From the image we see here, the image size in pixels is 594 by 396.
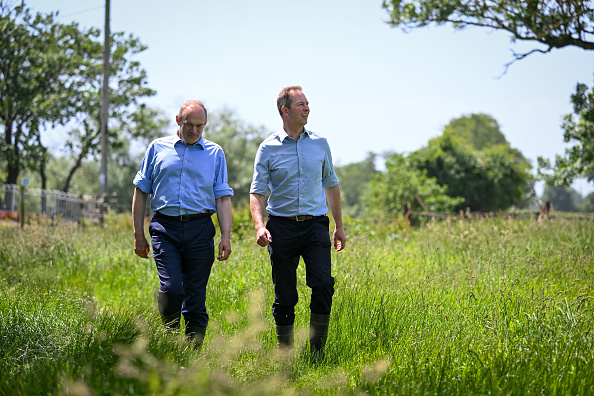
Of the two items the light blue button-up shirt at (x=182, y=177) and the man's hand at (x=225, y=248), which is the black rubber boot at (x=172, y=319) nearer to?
the man's hand at (x=225, y=248)

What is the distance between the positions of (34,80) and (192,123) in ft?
83.9

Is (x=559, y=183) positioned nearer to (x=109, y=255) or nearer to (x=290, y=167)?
(x=109, y=255)

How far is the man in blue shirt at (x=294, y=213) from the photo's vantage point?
186 inches

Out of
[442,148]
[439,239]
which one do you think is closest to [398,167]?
[442,148]

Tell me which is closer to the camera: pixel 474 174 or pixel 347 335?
pixel 347 335

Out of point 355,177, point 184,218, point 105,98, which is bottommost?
point 184,218

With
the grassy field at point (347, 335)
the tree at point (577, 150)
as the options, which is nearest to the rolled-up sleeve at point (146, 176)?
the grassy field at point (347, 335)

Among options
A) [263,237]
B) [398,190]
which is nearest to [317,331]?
[263,237]

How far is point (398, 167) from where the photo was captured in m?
42.9

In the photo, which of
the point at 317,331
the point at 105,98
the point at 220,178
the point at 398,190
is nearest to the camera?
the point at 317,331

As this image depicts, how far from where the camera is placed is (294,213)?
4.76 meters

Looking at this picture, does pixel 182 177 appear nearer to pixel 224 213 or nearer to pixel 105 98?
pixel 224 213

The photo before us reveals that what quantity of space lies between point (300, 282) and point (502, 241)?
313cm

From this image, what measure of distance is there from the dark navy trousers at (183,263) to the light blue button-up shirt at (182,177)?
5.1 inches
